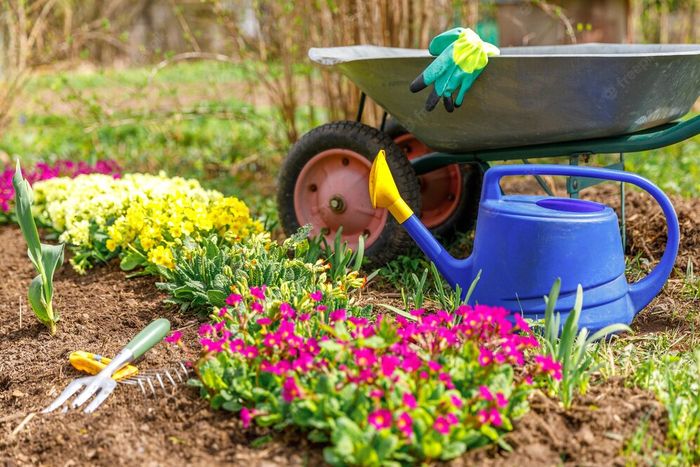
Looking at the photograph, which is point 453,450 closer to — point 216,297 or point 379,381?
point 379,381

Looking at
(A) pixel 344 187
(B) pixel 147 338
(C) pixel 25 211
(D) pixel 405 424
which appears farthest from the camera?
(A) pixel 344 187

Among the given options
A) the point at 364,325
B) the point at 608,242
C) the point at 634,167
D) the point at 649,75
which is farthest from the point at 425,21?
the point at 364,325

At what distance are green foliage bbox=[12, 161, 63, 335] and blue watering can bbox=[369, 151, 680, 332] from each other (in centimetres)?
99

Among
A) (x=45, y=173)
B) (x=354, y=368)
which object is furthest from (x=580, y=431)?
(x=45, y=173)

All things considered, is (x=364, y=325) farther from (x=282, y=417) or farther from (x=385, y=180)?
(x=385, y=180)

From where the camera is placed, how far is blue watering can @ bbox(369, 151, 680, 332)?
1.95 metres

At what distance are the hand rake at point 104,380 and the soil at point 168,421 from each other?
2 centimetres

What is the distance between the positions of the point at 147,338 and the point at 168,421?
0.26 meters

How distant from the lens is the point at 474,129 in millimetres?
2545

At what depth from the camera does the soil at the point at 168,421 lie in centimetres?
153

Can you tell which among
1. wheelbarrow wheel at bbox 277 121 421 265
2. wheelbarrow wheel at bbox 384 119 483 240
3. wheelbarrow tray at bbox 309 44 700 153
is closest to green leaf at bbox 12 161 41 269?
wheelbarrow wheel at bbox 277 121 421 265

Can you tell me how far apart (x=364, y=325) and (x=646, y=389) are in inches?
25.5

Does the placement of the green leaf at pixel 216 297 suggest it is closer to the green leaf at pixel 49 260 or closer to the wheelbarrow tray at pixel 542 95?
the green leaf at pixel 49 260

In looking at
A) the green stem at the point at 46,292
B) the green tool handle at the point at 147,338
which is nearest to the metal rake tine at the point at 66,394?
the green tool handle at the point at 147,338
